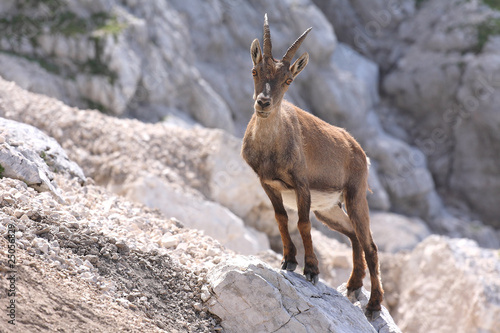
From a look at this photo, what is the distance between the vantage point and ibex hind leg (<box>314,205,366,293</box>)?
28.9ft

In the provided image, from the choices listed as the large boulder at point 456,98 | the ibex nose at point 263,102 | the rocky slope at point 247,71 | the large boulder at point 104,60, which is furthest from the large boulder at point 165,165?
the large boulder at point 456,98

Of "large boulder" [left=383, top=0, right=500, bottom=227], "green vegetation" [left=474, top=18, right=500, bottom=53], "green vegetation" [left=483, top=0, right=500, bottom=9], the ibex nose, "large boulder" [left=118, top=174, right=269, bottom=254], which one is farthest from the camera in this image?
"green vegetation" [left=483, top=0, right=500, bottom=9]

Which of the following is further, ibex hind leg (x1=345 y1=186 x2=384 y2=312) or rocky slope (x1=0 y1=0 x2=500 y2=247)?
rocky slope (x1=0 y1=0 x2=500 y2=247)

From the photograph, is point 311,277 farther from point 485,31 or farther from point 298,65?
point 485,31

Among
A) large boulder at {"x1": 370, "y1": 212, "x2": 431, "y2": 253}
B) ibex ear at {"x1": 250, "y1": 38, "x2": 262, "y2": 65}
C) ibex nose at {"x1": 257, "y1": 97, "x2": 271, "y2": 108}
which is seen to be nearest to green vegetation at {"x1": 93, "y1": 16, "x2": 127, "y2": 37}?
large boulder at {"x1": 370, "y1": 212, "x2": 431, "y2": 253}

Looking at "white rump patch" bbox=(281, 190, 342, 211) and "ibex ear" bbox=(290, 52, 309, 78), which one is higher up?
"ibex ear" bbox=(290, 52, 309, 78)

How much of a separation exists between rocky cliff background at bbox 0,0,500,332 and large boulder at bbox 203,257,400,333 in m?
0.04

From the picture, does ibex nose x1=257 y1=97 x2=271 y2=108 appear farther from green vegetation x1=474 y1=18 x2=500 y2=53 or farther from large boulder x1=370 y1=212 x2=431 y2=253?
green vegetation x1=474 y1=18 x2=500 y2=53

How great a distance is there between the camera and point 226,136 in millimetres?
15711

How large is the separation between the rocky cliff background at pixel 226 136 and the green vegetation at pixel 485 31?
0.08 meters

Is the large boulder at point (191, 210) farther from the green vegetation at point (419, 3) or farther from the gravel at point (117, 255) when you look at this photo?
the green vegetation at point (419, 3)

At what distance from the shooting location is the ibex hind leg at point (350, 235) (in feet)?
28.9

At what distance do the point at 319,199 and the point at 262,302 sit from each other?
84.7 inches

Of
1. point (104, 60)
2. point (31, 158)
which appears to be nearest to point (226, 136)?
point (104, 60)
